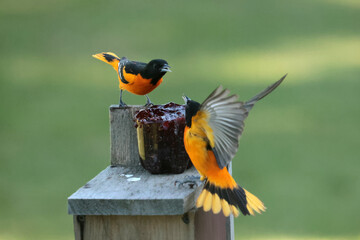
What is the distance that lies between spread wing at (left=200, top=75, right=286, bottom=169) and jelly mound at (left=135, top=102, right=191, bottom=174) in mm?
347

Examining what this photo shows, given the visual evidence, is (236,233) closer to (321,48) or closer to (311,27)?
(321,48)

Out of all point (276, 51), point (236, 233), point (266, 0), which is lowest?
point (236, 233)

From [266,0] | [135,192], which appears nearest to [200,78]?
[266,0]

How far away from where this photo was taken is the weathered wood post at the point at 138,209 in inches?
103

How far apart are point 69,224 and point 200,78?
3.86 m

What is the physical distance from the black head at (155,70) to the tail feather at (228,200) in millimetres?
1015

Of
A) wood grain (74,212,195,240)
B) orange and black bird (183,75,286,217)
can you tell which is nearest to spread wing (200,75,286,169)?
orange and black bird (183,75,286,217)

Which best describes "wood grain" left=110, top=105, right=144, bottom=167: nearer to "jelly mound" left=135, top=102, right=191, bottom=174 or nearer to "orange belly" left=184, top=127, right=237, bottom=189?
"jelly mound" left=135, top=102, right=191, bottom=174

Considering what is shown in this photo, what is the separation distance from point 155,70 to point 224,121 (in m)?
1.17

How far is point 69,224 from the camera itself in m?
6.03

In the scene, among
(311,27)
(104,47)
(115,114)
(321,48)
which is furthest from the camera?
(311,27)

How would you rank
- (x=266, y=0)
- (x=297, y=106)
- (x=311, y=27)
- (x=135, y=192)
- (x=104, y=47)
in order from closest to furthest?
(x=135, y=192), (x=297, y=106), (x=104, y=47), (x=311, y=27), (x=266, y=0)

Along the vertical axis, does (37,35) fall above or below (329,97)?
above

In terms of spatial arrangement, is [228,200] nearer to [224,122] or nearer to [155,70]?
[224,122]
